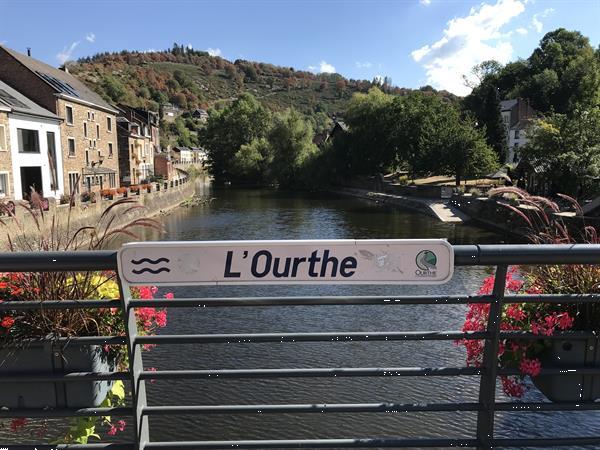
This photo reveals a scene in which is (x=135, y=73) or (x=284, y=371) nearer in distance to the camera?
(x=284, y=371)

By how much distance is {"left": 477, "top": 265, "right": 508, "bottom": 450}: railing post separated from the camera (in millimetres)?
2238

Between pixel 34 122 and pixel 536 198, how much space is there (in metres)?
31.5

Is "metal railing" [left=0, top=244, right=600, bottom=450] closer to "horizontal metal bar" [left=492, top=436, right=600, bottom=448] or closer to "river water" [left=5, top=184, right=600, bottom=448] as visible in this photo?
"horizontal metal bar" [left=492, top=436, right=600, bottom=448]

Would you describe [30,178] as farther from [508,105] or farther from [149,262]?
[508,105]

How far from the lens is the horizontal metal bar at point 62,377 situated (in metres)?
2.28

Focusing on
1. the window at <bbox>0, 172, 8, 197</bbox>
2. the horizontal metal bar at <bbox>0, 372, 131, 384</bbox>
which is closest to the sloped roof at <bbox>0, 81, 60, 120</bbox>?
the window at <bbox>0, 172, 8, 197</bbox>

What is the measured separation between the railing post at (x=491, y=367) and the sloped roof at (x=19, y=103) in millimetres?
28849

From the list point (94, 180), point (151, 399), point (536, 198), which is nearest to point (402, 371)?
point (536, 198)

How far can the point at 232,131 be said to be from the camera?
8119 cm

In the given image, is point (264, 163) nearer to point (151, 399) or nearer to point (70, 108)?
point (70, 108)

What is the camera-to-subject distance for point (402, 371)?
2377 millimetres

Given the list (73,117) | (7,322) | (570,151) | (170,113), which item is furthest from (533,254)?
(170,113)

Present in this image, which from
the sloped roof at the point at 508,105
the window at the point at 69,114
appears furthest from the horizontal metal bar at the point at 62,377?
the sloped roof at the point at 508,105

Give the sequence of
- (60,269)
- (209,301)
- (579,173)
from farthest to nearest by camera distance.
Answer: (579,173)
(209,301)
(60,269)
